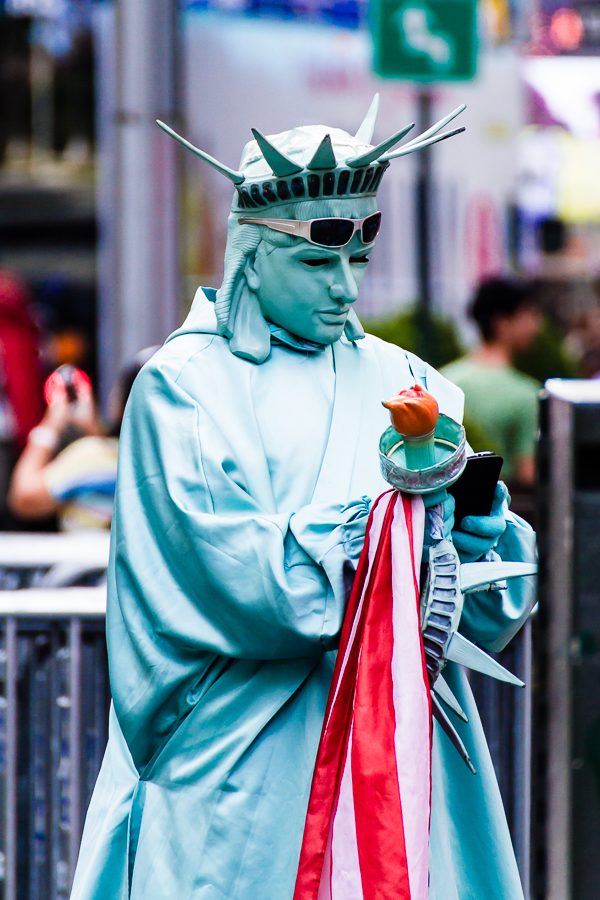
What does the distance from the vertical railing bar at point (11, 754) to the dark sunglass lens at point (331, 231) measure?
66.0 inches

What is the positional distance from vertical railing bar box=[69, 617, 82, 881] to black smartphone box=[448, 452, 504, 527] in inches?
62.9

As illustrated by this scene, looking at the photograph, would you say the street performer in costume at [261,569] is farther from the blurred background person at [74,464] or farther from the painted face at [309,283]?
the blurred background person at [74,464]

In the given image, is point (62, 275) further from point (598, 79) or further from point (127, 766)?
point (127, 766)

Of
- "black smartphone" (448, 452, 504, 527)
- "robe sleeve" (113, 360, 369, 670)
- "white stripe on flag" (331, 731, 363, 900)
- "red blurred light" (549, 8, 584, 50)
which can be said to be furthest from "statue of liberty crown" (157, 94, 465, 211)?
"red blurred light" (549, 8, 584, 50)

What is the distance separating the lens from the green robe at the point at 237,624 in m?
2.92

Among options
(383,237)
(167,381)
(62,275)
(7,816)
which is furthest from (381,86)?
(167,381)

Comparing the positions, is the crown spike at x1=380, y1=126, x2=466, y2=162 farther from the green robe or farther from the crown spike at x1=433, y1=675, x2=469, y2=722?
the crown spike at x1=433, y1=675, x2=469, y2=722

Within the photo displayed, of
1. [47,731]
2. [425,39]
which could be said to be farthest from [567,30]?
[47,731]

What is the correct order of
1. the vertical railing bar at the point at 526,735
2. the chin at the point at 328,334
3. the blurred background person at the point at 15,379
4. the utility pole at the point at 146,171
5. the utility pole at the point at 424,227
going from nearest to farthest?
the chin at the point at 328,334 < the vertical railing bar at the point at 526,735 < the utility pole at the point at 146,171 < the utility pole at the point at 424,227 < the blurred background person at the point at 15,379

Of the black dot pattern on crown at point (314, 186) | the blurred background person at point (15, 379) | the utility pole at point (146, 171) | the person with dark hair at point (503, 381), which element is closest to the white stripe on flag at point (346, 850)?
the black dot pattern on crown at point (314, 186)

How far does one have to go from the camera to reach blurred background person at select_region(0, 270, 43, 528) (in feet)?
40.5

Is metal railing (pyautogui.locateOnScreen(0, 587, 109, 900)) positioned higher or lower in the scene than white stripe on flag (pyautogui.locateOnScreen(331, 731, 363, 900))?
lower

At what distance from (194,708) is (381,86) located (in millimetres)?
11845

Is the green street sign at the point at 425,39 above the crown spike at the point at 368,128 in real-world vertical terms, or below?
above
